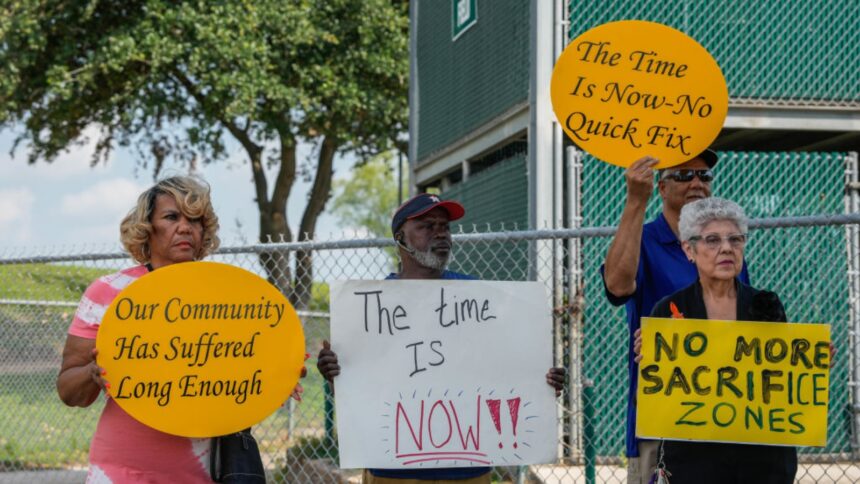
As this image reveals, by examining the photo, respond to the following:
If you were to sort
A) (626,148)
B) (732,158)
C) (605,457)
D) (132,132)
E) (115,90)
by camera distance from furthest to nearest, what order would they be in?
(132,132) → (115,90) → (732,158) → (605,457) → (626,148)

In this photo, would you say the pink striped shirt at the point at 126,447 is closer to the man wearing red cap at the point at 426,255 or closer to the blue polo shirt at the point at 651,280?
the man wearing red cap at the point at 426,255

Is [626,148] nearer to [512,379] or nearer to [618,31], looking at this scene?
[618,31]

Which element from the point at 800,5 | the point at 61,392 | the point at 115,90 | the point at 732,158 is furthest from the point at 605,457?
the point at 115,90

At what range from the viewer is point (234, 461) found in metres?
3.21

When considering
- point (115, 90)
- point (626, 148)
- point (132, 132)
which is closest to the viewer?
point (626, 148)

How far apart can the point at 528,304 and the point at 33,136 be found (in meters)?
21.0

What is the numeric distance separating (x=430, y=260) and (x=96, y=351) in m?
1.25

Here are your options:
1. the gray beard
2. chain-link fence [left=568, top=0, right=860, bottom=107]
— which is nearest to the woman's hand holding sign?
the gray beard

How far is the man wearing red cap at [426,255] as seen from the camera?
11.9 ft

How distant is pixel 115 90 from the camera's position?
2145 cm

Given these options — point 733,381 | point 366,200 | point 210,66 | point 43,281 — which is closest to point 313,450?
point 43,281

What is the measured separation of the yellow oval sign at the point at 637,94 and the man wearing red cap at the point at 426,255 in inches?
23.7

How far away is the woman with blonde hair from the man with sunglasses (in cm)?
129

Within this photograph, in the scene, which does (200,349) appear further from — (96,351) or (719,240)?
(719,240)
